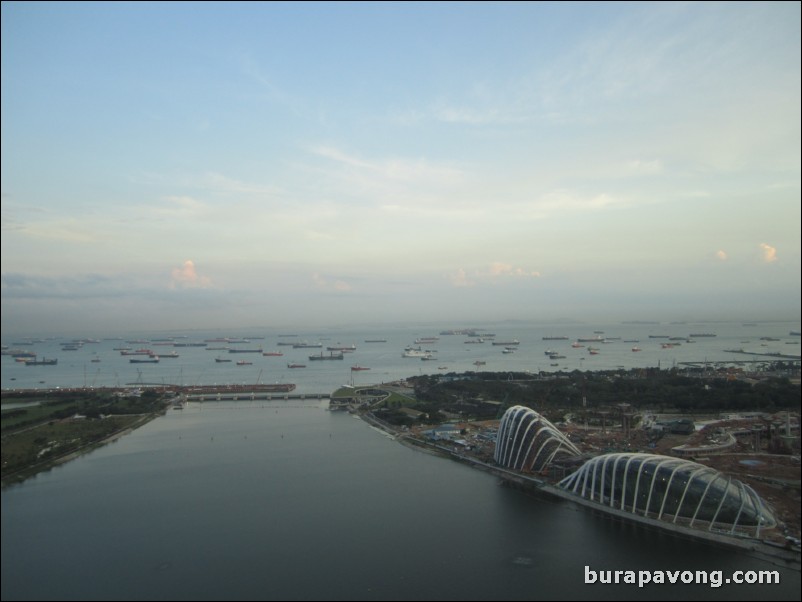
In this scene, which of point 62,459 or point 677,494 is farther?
point 62,459

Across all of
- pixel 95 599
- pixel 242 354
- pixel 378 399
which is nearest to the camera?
pixel 95 599

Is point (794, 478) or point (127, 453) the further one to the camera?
point (127, 453)

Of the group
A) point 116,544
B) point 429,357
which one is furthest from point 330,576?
point 429,357

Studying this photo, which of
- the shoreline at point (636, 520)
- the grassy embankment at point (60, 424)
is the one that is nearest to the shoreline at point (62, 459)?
the grassy embankment at point (60, 424)

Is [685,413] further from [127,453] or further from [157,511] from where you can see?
[127,453]

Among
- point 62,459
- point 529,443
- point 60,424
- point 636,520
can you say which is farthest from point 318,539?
point 60,424

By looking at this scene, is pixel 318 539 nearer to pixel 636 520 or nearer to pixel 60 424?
pixel 636 520

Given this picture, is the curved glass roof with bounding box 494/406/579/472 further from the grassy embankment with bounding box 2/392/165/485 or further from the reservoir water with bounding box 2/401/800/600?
the grassy embankment with bounding box 2/392/165/485

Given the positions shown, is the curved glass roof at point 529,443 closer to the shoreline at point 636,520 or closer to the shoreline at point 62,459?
the shoreline at point 636,520
